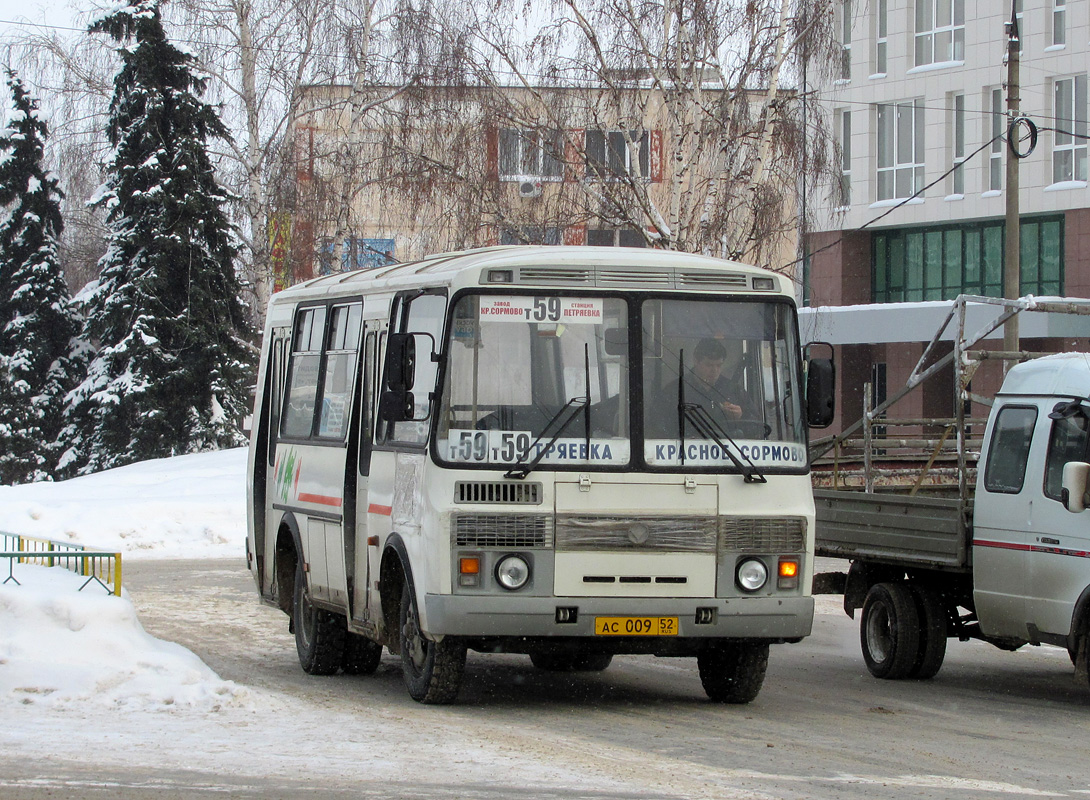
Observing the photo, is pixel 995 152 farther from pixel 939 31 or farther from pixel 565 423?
pixel 565 423

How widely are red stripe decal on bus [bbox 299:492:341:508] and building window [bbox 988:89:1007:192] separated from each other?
39135 mm

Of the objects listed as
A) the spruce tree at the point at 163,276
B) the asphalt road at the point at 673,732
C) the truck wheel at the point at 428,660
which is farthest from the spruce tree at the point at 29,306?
the truck wheel at the point at 428,660

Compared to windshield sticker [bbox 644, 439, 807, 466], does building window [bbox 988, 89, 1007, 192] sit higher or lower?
higher

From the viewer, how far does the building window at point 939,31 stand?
4988cm

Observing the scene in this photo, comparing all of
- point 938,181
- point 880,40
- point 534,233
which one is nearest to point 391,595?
point 534,233

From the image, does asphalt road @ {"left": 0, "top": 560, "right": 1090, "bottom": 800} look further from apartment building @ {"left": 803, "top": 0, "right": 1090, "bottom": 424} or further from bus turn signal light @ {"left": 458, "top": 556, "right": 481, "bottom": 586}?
apartment building @ {"left": 803, "top": 0, "right": 1090, "bottom": 424}

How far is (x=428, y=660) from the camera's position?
10.4 metres

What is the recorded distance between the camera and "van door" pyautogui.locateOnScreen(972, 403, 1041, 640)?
11352 mm

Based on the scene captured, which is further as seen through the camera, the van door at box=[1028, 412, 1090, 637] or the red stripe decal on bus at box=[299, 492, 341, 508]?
the red stripe decal on bus at box=[299, 492, 341, 508]

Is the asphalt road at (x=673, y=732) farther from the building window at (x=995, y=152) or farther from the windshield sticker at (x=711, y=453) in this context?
the building window at (x=995, y=152)

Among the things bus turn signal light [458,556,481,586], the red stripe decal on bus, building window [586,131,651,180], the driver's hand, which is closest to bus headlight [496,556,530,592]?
bus turn signal light [458,556,481,586]

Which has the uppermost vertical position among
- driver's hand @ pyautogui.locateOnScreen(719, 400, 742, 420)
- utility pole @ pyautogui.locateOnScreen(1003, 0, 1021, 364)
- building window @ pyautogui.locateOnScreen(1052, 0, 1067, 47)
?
building window @ pyautogui.locateOnScreen(1052, 0, 1067, 47)

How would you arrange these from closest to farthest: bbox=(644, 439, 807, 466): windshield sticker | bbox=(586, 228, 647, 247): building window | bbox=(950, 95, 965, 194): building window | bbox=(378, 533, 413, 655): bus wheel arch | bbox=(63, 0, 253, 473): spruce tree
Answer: bbox=(644, 439, 807, 466): windshield sticker → bbox=(378, 533, 413, 655): bus wheel arch → bbox=(63, 0, 253, 473): spruce tree → bbox=(586, 228, 647, 247): building window → bbox=(950, 95, 965, 194): building window

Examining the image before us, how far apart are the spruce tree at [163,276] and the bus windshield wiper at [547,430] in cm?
3237
